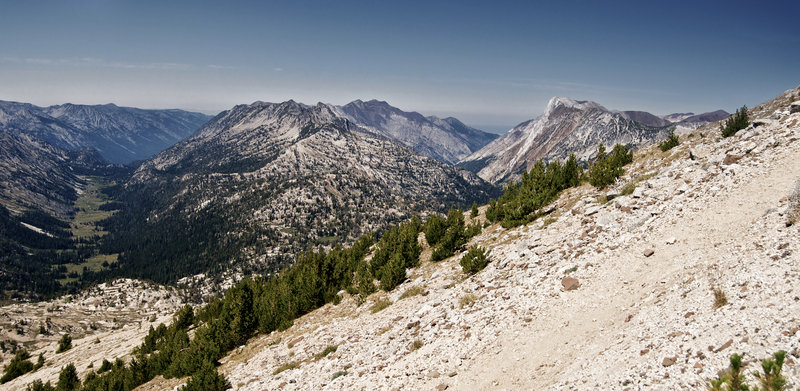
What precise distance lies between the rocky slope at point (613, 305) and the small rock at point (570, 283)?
14 centimetres

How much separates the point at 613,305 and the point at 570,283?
265 centimetres

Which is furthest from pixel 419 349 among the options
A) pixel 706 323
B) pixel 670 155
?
pixel 670 155

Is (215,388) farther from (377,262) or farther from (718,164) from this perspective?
(718,164)

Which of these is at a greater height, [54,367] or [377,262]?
[377,262]

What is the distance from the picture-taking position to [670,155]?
37406 millimetres

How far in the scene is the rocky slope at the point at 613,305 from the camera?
10.7m

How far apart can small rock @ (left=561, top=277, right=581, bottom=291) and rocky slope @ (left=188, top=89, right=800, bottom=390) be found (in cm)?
14

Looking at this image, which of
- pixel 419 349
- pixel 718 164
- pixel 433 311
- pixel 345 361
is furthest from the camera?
pixel 718 164

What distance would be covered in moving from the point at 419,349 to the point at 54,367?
87.8m

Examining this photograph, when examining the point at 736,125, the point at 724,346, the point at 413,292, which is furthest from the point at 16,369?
the point at 736,125

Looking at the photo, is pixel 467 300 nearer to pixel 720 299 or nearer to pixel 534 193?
pixel 720 299

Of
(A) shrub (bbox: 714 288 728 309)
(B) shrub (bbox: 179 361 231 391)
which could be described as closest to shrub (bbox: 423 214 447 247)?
(B) shrub (bbox: 179 361 231 391)

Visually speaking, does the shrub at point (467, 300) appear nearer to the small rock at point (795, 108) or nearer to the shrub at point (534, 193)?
the shrub at point (534, 193)

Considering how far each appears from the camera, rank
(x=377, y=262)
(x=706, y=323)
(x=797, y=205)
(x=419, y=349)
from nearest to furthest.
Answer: (x=706, y=323)
(x=797, y=205)
(x=419, y=349)
(x=377, y=262)
